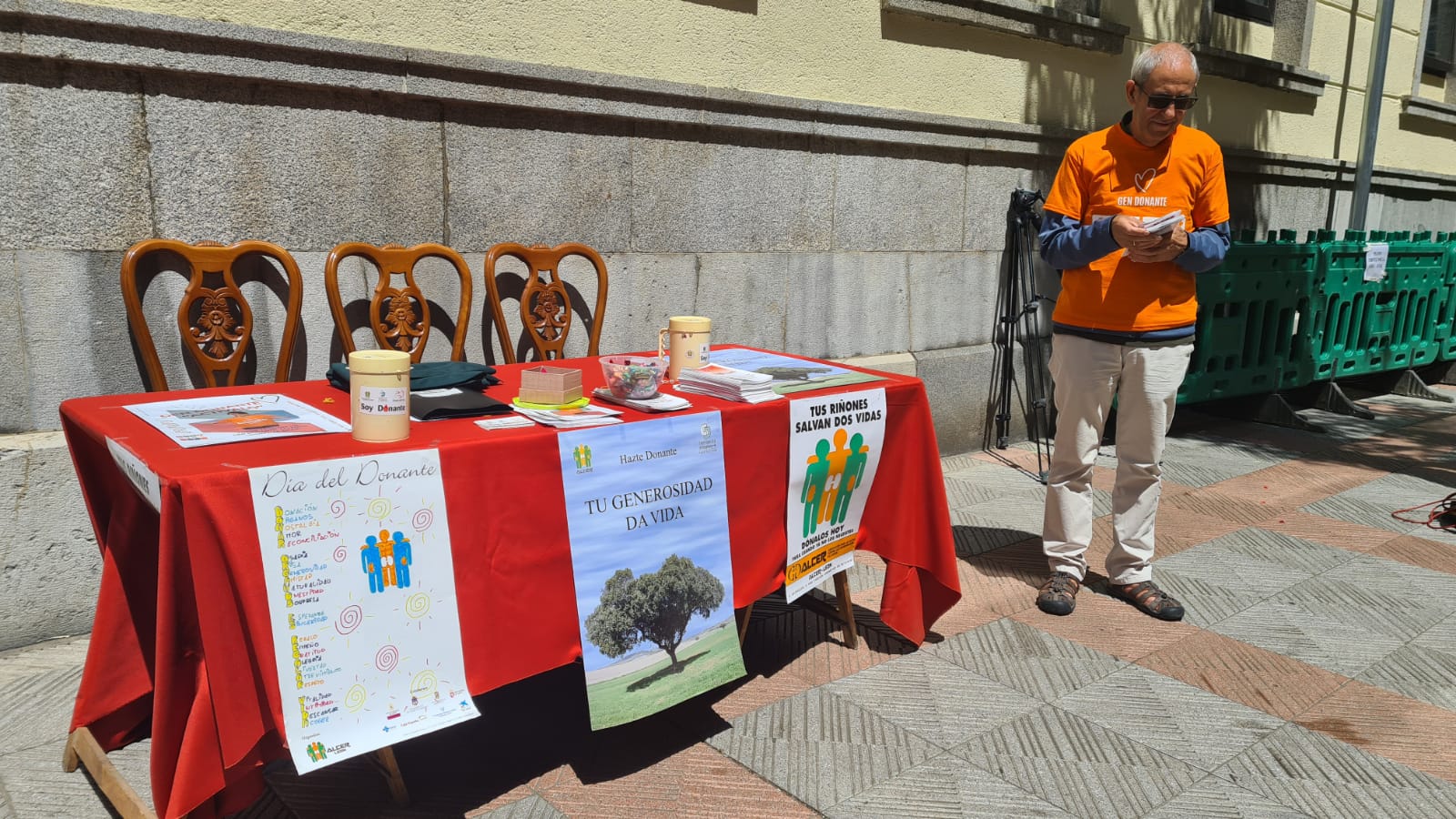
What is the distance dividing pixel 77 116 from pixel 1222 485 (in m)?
6.00

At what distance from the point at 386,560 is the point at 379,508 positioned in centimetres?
12

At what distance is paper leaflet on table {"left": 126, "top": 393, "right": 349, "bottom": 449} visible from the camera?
2.35 m

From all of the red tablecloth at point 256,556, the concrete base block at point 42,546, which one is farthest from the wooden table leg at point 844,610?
the concrete base block at point 42,546

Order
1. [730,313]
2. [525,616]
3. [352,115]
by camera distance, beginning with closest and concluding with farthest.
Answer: [525,616], [352,115], [730,313]

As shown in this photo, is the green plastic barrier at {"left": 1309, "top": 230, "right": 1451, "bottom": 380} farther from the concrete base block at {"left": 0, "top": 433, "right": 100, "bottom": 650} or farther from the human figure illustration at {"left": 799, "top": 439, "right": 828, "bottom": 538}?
the concrete base block at {"left": 0, "top": 433, "right": 100, "bottom": 650}

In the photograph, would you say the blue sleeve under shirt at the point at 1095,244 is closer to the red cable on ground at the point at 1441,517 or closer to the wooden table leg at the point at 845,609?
the wooden table leg at the point at 845,609

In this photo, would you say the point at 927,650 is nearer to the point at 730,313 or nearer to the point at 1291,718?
the point at 1291,718

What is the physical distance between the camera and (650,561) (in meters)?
2.76

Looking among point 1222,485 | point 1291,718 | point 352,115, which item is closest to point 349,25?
point 352,115

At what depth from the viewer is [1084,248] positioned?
3643 millimetres

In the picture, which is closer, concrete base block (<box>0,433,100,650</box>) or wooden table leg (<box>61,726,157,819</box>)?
wooden table leg (<box>61,726,157,819</box>)

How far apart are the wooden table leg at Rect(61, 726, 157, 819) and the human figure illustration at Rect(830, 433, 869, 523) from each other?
82.0 inches

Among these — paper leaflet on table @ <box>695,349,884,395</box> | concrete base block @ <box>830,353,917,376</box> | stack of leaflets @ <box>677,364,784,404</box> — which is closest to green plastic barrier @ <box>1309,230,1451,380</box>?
concrete base block @ <box>830,353,917,376</box>

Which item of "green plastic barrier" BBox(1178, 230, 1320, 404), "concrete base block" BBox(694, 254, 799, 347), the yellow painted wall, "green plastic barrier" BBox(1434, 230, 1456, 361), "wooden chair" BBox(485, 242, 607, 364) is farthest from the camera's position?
"green plastic barrier" BBox(1434, 230, 1456, 361)
